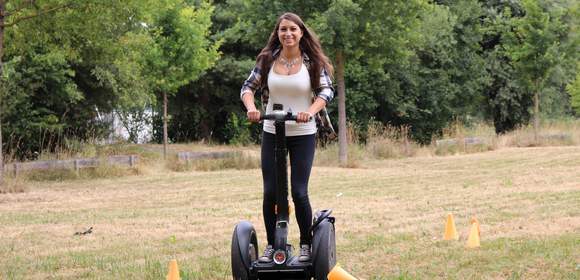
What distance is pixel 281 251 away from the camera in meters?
5.57

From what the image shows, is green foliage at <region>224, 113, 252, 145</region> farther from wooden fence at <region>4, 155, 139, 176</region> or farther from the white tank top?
the white tank top

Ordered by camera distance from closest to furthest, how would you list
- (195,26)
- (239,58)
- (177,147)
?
(195,26) < (177,147) < (239,58)

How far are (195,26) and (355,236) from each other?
1420cm

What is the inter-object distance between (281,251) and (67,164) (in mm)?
14714

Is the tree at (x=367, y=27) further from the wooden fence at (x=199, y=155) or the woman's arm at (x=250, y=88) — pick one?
the woman's arm at (x=250, y=88)

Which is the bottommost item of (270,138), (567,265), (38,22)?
(567,265)

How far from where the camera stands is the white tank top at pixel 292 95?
577 centimetres

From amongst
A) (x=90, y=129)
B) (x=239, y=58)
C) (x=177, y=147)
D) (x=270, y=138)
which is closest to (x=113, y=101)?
(x=90, y=129)


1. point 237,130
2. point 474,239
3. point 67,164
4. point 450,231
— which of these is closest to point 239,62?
point 237,130

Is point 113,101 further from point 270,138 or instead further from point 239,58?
point 270,138

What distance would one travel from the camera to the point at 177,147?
94.6ft

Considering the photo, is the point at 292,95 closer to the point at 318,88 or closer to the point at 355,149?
the point at 318,88

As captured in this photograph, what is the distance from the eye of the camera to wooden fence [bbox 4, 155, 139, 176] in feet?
61.1

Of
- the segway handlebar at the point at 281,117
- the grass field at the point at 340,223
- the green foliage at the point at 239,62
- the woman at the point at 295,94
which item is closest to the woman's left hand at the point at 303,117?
the segway handlebar at the point at 281,117
